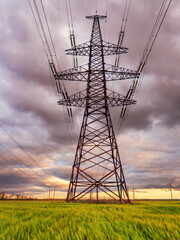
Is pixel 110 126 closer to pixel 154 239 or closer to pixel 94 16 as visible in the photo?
pixel 154 239

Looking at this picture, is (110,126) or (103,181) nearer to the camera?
(103,181)

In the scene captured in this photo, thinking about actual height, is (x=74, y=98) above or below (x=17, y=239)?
above

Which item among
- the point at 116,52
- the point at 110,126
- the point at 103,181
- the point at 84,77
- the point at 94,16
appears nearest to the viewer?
the point at 103,181

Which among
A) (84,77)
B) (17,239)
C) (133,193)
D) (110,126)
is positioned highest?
(84,77)

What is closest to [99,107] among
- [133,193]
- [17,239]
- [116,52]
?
[116,52]

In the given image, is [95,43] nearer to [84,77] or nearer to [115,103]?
[84,77]

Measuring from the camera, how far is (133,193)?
6844 cm

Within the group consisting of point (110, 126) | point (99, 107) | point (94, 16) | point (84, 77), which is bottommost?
point (110, 126)

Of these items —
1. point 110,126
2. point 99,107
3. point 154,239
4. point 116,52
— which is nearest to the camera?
point 154,239

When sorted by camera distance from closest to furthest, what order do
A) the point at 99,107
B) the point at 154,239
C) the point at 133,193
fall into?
the point at 154,239, the point at 99,107, the point at 133,193

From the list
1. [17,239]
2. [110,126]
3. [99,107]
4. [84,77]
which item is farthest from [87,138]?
[17,239]

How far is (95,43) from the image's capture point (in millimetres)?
21234

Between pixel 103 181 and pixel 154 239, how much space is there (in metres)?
13.9

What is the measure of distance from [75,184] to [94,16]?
23290mm
